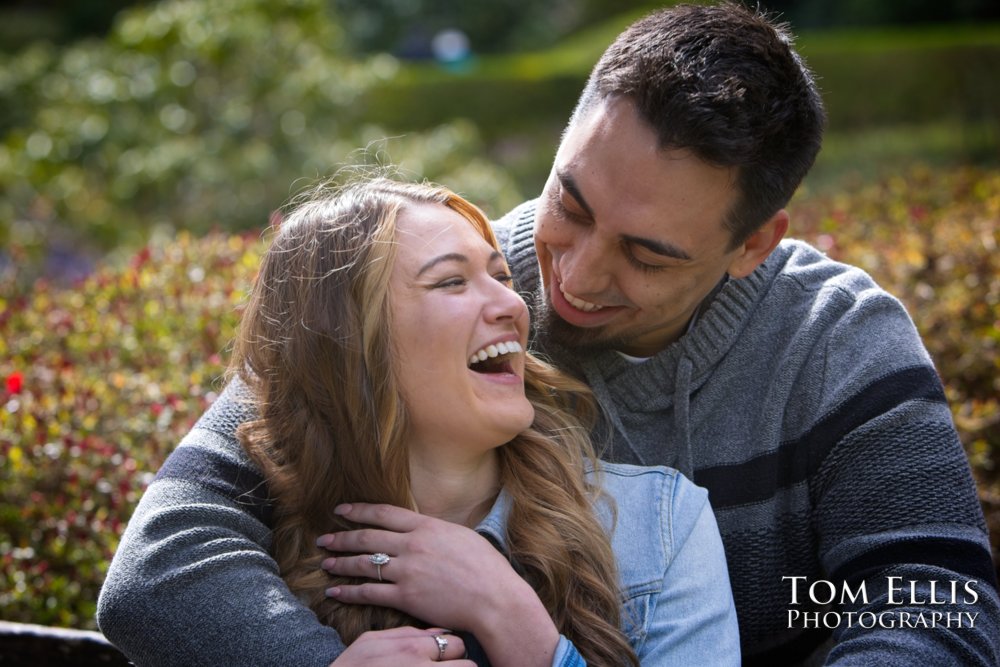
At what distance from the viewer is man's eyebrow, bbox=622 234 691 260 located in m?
2.75

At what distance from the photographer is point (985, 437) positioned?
3701 mm

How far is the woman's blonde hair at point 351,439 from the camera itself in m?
2.50

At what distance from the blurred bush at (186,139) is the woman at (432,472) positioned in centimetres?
533

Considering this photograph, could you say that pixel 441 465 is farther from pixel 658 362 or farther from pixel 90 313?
pixel 90 313

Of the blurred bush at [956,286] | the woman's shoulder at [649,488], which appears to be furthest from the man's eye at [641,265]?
the blurred bush at [956,286]

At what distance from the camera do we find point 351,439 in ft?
8.40

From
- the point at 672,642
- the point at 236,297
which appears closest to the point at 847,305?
the point at 672,642

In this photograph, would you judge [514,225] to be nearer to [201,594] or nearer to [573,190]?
[573,190]

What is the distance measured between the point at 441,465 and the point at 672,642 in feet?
2.13

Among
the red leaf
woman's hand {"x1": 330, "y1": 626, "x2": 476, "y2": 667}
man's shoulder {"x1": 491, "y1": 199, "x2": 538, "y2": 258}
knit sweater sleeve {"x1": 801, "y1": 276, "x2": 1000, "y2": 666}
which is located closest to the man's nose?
man's shoulder {"x1": 491, "y1": 199, "x2": 538, "y2": 258}

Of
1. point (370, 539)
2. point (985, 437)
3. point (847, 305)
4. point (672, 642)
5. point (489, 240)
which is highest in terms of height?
point (489, 240)

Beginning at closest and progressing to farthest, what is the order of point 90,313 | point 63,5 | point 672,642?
point 672,642
point 90,313
point 63,5

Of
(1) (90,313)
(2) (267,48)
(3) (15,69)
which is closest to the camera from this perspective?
(1) (90,313)

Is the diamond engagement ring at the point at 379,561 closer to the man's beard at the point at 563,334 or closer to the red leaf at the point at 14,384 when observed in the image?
the man's beard at the point at 563,334
